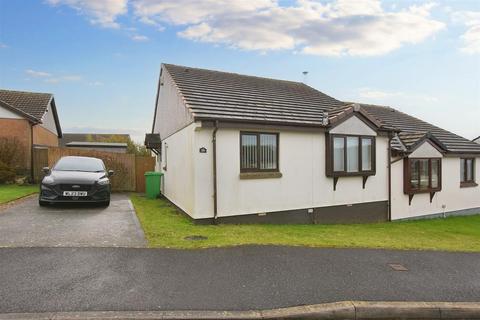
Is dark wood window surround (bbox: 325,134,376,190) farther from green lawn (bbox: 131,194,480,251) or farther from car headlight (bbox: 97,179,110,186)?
car headlight (bbox: 97,179,110,186)

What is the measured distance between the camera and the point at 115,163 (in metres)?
17.1

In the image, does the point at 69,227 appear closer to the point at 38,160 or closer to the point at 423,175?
the point at 38,160

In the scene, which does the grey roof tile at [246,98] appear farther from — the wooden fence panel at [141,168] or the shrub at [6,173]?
the shrub at [6,173]

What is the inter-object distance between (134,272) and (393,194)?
1173 centimetres

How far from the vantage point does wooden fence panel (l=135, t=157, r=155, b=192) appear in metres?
17.7

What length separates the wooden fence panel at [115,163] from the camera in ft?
55.7

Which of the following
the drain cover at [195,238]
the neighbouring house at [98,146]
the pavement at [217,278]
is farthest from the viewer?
the neighbouring house at [98,146]

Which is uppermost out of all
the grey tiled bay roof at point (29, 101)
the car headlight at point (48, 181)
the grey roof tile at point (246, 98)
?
the grey tiled bay roof at point (29, 101)

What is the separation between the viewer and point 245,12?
445 inches

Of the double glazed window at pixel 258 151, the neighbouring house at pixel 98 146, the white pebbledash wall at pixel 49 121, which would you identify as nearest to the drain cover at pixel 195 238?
the double glazed window at pixel 258 151

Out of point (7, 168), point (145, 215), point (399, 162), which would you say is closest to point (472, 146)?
point (399, 162)

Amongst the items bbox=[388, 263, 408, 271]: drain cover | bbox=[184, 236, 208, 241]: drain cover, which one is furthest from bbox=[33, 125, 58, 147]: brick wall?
bbox=[388, 263, 408, 271]: drain cover

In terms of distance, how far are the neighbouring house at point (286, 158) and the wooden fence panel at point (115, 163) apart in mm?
3307

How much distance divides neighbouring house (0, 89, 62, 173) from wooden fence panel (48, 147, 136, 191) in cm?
236
